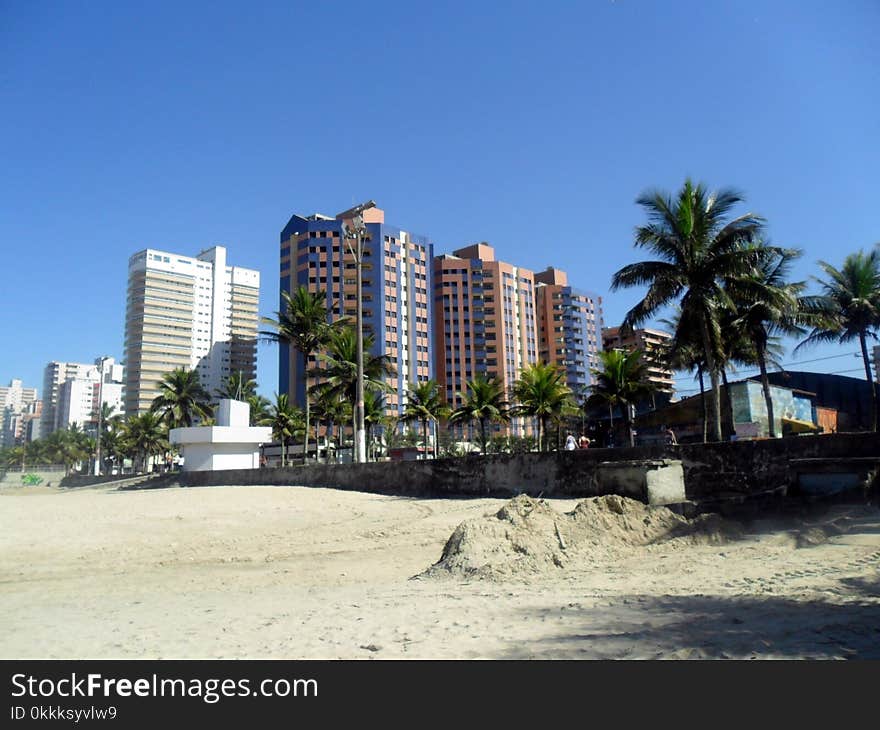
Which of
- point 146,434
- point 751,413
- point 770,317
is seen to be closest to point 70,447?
point 146,434

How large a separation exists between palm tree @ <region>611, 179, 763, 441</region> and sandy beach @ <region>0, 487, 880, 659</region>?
9669mm

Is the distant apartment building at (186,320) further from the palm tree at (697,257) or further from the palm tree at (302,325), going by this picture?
the palm tree at (697,257)

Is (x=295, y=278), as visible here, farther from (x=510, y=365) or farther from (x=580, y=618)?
(x=580, y=618)

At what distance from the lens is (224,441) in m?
33.1

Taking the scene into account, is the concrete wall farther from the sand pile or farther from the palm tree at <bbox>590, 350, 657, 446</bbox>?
the palm tree at <bbox>590, 350, 657, 446</bbox>

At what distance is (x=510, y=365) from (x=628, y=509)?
11748cm

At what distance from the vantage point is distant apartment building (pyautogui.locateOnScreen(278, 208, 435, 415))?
102m

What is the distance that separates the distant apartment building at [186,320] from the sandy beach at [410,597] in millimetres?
136204

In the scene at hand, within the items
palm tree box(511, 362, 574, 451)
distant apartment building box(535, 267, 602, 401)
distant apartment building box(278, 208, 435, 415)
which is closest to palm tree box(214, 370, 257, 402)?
distant apartment building box(278, 208, 435, 415)

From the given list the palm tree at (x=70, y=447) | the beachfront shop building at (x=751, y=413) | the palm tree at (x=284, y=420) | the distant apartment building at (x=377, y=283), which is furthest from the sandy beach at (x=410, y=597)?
the palm tree at (x=70, y=447)

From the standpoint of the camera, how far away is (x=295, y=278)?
10375 centimetres

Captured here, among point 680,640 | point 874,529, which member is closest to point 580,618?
point 680,640

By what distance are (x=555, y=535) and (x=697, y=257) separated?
13.2m

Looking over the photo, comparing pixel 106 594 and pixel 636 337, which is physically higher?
pixel 636 337
